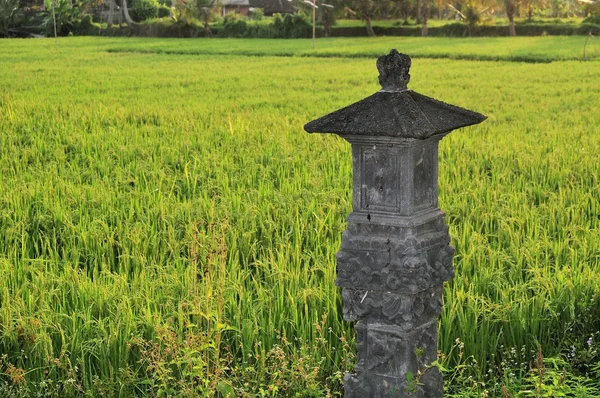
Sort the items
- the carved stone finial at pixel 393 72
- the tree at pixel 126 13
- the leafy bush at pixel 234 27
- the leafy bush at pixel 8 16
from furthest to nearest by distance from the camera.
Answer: the tree at pixel 126 13 < the leafy bush at pixel 8 16 < the leafy bush at pixel 234 27 < the carved stone finial at pixel 393 72

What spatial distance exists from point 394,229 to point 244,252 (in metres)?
2.25

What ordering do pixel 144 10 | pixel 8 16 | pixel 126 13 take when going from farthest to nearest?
pixel 144 10, pixel 126 13, pixel 8 16

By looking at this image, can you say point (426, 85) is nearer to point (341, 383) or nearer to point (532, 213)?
point (532, 213)

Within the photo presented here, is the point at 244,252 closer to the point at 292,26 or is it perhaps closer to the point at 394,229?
the point at 394,229

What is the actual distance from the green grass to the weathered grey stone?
427 mm

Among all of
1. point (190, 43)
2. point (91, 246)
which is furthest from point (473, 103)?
point (190, 43)

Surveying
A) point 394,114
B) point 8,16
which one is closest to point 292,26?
point 8,16

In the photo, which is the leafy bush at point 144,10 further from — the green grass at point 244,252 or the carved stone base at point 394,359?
the carved stone base at point 394,359

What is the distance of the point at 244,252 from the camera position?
15.8ft

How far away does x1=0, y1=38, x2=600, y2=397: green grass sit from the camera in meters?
3.40

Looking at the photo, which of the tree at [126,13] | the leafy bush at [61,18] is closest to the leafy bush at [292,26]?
the tree at [126,13]

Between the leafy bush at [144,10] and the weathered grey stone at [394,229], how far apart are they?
140ft

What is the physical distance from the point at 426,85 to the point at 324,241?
393 inches

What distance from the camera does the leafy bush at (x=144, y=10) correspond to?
44219 millimetres
